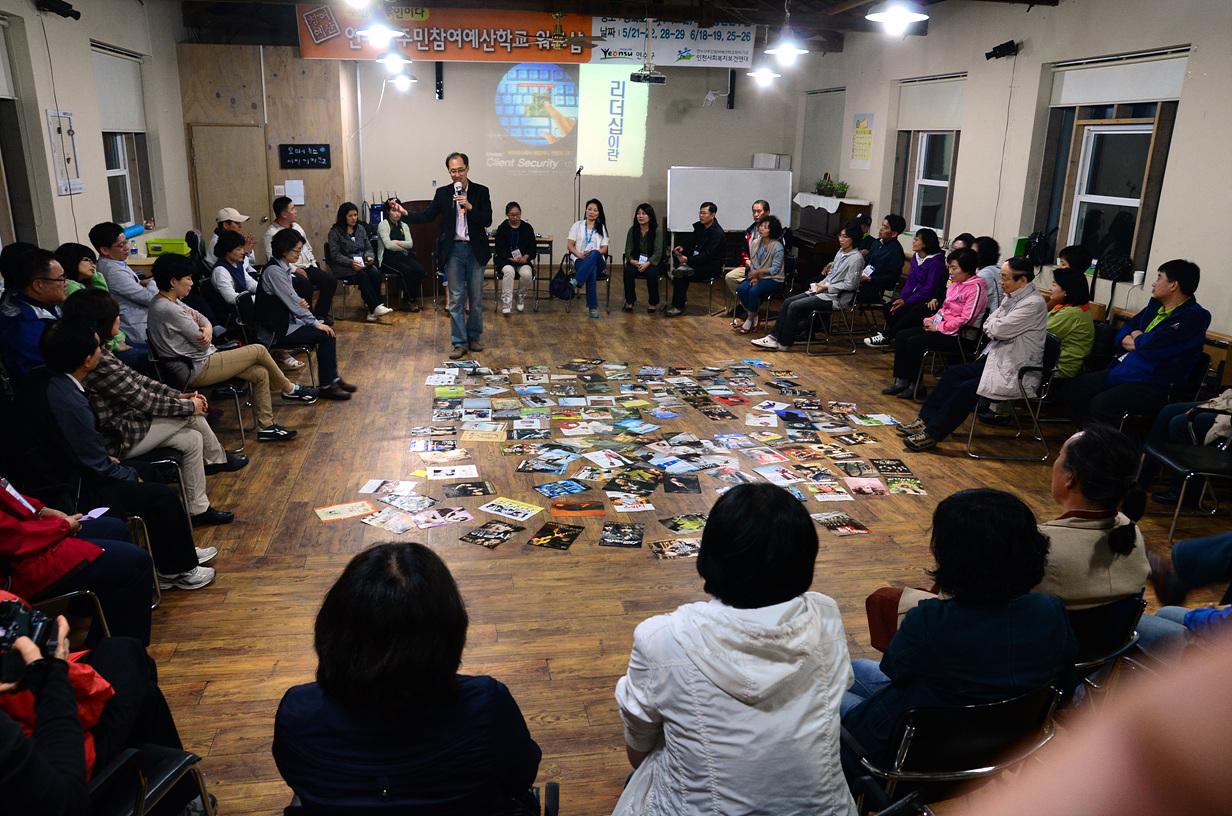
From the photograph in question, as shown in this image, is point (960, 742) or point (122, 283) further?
point (122, 283)

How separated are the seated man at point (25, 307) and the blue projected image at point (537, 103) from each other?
8.27 m

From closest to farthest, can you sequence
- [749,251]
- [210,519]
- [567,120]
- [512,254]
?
[210,519] < [749,251] < [512,254] < [567,120]

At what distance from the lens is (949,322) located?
654 cm

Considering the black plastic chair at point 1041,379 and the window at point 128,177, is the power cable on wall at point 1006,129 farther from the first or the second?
the window at point 128,177

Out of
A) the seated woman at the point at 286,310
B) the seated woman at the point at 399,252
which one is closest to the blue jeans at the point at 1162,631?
the seated woman at the point at 286,310

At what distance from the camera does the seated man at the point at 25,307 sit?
4.35 meters

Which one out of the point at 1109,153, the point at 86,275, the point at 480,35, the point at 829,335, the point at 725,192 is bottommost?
the point at 829,335

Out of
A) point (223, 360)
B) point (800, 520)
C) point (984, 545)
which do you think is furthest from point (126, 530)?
point (984, 545)

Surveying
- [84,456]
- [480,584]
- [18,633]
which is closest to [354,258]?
[84,456]

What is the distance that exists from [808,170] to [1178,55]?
631 cm

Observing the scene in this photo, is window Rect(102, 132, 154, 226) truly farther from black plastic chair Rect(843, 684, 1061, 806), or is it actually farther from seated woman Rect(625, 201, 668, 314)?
black plastic chair Rect(843, 684, 1061, 806)

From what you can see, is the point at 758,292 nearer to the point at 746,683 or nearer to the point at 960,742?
the point at 960,742

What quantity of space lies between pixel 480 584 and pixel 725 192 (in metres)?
8.86

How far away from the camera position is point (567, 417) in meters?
6.10
